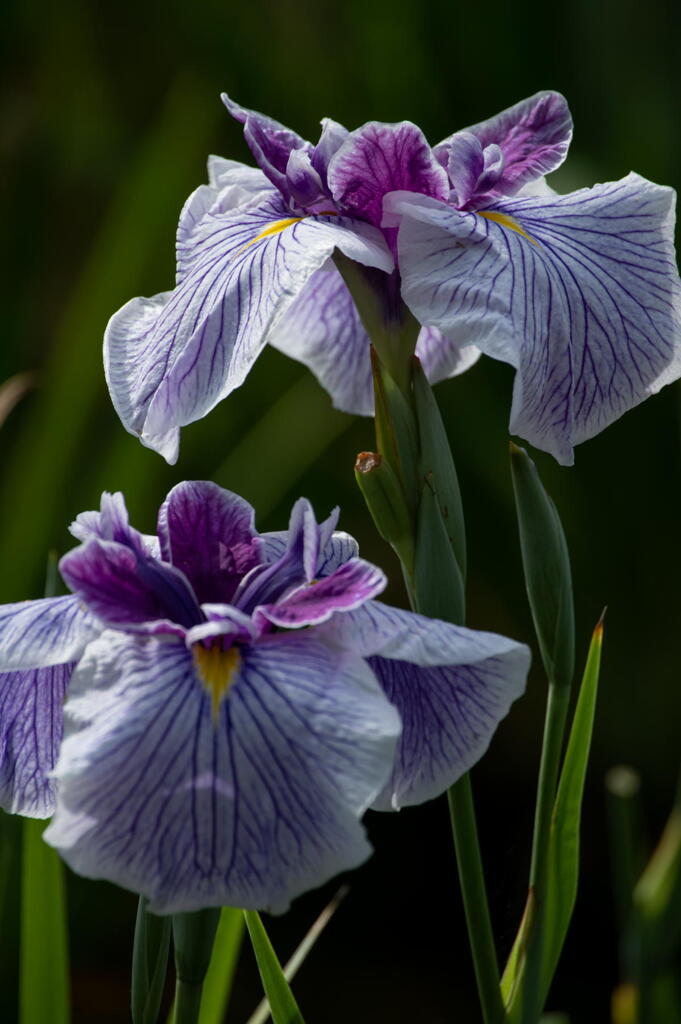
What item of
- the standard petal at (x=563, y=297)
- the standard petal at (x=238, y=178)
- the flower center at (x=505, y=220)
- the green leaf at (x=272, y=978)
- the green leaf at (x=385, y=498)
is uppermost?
the standard petal at (x=238, y=178)

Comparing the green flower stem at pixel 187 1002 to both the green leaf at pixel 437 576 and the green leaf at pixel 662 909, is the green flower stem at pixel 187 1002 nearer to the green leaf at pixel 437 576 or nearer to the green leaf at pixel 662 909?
the green leaf at pixel 437 576

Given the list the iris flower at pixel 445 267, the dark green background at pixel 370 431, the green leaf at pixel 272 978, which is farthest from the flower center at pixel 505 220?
the dark green background at pixel 370 431

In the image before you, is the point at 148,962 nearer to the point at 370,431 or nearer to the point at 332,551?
the point at 332,551

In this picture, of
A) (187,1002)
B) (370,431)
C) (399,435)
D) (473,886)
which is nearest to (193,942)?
(187,1002)

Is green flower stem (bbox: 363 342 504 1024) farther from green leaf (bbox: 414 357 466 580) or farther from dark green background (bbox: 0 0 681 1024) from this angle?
dark green background (bbox: 0 0 681 1024)

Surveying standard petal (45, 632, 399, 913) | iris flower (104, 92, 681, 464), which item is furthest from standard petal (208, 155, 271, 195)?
standard petal (45, 632, 399, 913)
